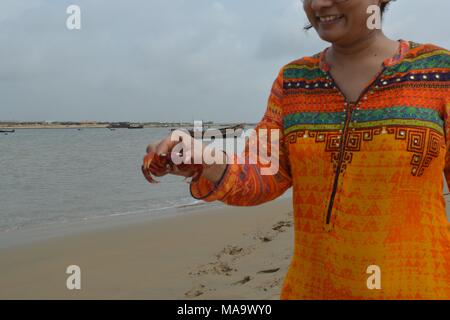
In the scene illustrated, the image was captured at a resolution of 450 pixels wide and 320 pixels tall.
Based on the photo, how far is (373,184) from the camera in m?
1.18

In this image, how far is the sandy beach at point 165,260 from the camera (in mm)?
5426

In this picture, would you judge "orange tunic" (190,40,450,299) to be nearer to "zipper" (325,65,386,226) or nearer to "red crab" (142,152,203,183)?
"zipper" (325,65,386,226)

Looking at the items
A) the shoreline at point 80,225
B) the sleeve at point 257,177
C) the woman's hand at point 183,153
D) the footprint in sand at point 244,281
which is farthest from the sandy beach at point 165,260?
the woman's hand at point 183,153

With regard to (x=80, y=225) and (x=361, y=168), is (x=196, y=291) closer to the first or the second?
(x=361, y=168)

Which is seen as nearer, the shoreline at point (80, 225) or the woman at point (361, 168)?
the woman at point (361, 168)

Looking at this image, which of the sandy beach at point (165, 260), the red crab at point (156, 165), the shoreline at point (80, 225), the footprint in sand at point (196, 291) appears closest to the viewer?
the red crab at point (156, 165)

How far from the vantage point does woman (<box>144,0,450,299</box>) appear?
1.17m

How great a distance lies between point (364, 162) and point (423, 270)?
314mm

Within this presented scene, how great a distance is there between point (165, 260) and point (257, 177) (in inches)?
232

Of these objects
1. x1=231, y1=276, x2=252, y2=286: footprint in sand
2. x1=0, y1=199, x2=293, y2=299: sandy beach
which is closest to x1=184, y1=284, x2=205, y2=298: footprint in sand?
x1=0, y1=199, x2=293, y2=299: sandy beach

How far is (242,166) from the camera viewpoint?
4.27ft

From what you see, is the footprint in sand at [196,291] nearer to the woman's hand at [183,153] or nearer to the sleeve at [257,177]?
the sleeve at [257,177]

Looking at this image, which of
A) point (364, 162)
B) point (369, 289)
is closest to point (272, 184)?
point (364, 162)

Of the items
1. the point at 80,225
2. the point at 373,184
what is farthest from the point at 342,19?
the point at 80,225
